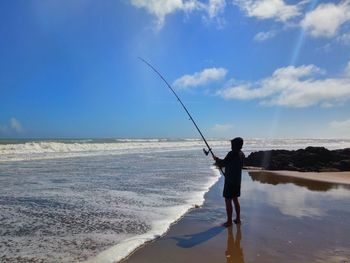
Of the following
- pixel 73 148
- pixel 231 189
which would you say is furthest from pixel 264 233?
pixel 73 148

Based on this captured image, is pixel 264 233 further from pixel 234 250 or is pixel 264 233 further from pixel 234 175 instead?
pixel 234 175

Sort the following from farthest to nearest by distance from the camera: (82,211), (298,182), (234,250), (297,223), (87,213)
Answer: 1. (298,182)
2. (82,211)
3. (87,213)
4. (297,223)
5. (234,250)

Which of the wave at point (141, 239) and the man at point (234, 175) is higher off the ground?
the man at point (234, 175)

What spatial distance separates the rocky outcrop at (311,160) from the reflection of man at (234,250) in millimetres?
12408

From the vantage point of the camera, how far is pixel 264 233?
6688mm

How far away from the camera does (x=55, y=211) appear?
8266 mm

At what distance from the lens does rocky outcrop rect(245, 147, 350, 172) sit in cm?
1786

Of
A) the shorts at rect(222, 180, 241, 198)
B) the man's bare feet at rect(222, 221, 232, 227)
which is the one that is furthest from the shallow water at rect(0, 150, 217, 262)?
the shorts at rect(222, 180, 241, 198)

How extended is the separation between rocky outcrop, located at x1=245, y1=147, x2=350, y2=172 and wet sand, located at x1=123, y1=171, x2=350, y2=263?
7384mm

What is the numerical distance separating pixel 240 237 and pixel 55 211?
3.90m

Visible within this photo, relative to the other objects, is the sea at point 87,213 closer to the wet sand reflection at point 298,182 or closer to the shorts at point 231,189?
the shorts at point 231,189

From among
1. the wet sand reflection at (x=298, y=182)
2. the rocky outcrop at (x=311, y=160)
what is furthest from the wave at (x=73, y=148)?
the wet sand reflection at (x=298, y=182)

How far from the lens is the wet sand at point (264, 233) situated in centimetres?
546

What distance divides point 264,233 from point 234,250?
114 cm
